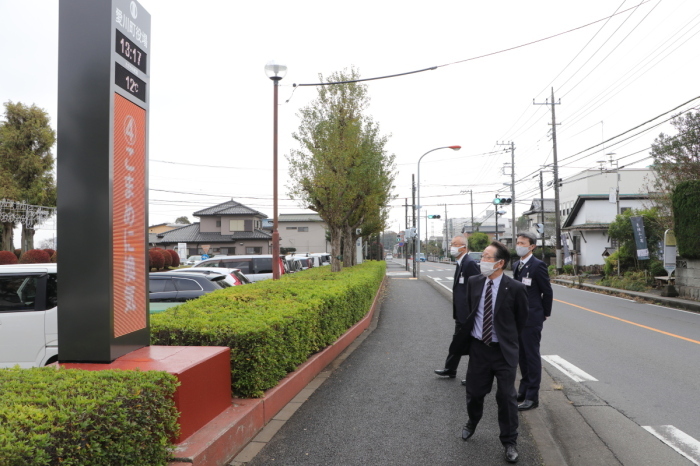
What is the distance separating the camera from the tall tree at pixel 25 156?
3328cm

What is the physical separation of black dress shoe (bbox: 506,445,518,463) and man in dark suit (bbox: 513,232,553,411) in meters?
1.27

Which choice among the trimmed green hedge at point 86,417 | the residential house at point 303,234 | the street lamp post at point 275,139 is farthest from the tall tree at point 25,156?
the trimmed green hedge at point 86,417

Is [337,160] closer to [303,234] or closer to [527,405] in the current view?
[527,405]

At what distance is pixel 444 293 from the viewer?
1933cm

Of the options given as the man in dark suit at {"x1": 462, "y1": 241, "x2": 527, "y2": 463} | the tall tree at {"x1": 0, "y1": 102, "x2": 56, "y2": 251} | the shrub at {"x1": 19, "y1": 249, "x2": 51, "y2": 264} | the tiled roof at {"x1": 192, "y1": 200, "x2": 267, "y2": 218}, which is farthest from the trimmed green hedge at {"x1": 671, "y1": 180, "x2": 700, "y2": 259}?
the tiled roof at {"x1": 192, "y1": 200, "x2": 267, "y2": 218}

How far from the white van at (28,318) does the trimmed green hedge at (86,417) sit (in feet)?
11.0

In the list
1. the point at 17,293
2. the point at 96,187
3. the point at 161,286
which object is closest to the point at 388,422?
the point at 96,187

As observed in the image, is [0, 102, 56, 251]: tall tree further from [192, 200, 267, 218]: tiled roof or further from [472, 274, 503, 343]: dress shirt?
[472, 274, 503, 343]: dress shirt

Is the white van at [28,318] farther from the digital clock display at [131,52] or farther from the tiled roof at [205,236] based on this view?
the tiled roof at [205,236]

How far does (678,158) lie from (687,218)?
24.0 ft

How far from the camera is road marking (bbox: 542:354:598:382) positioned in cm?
682

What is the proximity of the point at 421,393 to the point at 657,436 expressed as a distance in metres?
2.38

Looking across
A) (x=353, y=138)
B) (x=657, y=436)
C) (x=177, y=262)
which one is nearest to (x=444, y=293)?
(x=353, y=138)

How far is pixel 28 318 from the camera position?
6.18 metres
